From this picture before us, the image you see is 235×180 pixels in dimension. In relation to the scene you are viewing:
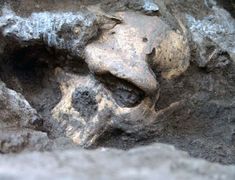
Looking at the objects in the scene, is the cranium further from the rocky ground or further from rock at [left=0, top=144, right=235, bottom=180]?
rock at [left=0, top=144, right=235, bottom=180]

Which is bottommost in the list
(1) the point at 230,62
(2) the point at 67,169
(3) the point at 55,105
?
(3) the point at 55,105

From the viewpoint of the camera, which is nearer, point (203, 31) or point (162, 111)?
point (162, 111)

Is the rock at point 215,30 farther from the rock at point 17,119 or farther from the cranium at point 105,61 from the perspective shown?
the rock at point 17,119

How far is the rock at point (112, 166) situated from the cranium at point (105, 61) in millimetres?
495

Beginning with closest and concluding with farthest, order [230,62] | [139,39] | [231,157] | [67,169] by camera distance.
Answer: [67,169]
[231,157]
[139,39]
[230,62]

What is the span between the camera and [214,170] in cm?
74

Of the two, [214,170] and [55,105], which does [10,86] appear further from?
[214,170]

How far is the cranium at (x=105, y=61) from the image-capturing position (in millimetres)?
1285

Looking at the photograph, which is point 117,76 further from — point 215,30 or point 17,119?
point 215,30

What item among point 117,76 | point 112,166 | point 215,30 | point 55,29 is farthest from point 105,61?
point 112,166

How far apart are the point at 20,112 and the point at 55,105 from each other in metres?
0.11

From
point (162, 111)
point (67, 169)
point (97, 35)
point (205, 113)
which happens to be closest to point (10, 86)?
point (97, 35)

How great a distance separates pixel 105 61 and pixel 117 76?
0.04 m

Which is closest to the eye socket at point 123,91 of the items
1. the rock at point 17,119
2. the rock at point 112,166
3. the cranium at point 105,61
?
the cranium at point 105,61
